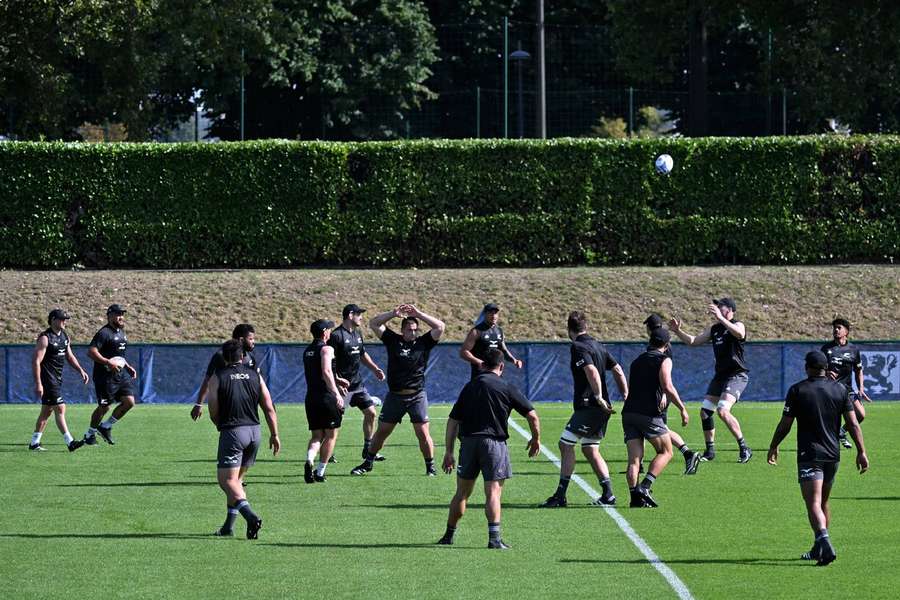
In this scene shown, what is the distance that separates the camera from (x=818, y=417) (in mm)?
11922

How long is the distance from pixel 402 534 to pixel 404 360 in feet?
15.6

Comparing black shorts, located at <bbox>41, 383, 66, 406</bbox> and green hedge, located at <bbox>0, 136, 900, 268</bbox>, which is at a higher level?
green hedge, located at <bbox>0, 136, 900, 268</bbox>

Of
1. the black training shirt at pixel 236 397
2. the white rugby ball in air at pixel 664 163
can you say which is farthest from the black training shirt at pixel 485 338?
the white rugby ball in air at pixel 664 163

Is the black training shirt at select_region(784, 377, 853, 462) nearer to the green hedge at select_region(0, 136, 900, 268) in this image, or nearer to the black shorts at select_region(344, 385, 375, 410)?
the black shorts at select_region(344, 385, 375, 410)

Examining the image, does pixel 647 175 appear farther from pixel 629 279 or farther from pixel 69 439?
pixel 69 439

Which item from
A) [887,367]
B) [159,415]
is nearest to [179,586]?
[159,415]

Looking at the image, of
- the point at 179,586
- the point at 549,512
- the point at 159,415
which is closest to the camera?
the point at 179,586

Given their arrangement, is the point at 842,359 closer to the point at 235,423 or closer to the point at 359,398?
the point at 359,398

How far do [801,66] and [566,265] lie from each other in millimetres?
13247

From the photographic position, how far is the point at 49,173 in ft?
129

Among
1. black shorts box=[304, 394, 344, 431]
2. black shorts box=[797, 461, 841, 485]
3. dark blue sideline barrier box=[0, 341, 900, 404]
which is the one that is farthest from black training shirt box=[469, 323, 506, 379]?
dark blue sideline barrier box=[0, 341, 900, 404]

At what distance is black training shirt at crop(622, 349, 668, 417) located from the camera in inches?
593

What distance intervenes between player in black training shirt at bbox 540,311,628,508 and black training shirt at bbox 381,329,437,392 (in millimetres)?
2927

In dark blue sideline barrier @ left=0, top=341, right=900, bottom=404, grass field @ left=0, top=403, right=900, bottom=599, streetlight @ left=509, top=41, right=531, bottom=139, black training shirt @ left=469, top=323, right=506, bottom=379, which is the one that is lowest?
grass field @ left=0, top=403, right=900, bottom=599
